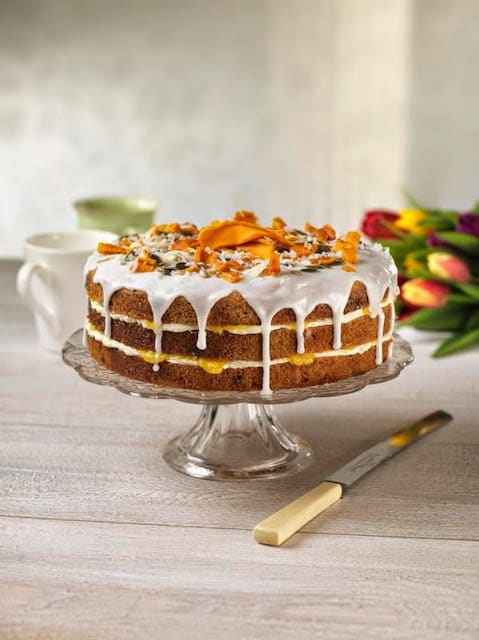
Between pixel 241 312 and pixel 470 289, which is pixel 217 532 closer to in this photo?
pixel 241 312

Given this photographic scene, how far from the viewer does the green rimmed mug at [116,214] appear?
205 centimetres

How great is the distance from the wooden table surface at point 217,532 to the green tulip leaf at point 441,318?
244 mm

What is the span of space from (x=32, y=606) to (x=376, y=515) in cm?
42

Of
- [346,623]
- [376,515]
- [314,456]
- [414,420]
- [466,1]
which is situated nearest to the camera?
[346,623]

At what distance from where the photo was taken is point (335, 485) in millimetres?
1196

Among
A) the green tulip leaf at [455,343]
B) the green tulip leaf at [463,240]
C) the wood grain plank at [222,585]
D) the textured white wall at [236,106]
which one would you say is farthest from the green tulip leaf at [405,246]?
the textured white wall at [236,106]

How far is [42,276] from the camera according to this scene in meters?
1.73

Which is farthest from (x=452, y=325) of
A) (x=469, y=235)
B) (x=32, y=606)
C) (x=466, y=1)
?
(x=466, y=1)

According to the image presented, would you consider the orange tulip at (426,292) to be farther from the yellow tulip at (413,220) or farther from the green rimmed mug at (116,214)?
the green rimmed mug at (116,214)

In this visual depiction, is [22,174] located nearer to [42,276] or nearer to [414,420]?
[42,276]

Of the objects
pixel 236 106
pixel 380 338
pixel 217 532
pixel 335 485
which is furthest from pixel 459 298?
pixel 236 106

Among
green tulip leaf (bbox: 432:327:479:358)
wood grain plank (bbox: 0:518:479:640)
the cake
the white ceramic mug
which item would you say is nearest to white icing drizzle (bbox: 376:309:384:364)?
the cake

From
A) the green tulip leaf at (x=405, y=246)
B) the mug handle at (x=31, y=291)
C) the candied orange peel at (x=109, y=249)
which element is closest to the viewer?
the candied orange peel at (x=109, y=249)

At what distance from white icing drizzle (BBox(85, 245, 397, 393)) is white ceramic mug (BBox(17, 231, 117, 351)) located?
50cm
